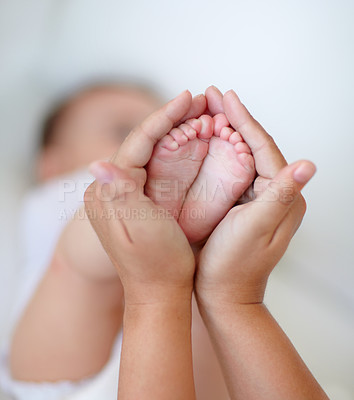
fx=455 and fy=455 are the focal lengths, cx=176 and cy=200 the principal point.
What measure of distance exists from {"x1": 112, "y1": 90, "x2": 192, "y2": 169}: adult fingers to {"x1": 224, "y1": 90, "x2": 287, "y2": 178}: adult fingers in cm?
5

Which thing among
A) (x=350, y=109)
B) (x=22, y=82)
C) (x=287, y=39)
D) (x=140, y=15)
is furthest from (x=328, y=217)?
(x=22, y=82)

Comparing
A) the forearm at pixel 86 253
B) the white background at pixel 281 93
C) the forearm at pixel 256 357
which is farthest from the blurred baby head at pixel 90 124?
the forearm at pixel 256 357

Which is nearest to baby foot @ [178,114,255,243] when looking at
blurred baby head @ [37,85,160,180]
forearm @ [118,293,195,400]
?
forearm @ [118,293,195,400]

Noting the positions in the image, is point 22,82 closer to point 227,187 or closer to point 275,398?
point 227,187

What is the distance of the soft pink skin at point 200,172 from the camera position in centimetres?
57

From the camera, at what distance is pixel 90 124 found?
121cm

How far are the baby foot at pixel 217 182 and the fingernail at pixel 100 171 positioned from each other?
0.50ft

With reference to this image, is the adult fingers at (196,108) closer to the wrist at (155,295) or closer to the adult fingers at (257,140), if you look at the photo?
the adult fingers at (257,140)

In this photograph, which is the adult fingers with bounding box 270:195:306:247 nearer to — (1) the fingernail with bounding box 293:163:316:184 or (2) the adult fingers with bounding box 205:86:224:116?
(1) the fingernail with bounding box 293:163:316:184

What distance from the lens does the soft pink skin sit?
1.88ft

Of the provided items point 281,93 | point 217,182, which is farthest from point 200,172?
point 281,93

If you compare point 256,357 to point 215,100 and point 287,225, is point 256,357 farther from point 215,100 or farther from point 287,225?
point 215,100

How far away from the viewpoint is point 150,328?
56 cm

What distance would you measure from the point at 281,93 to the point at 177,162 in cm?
51
